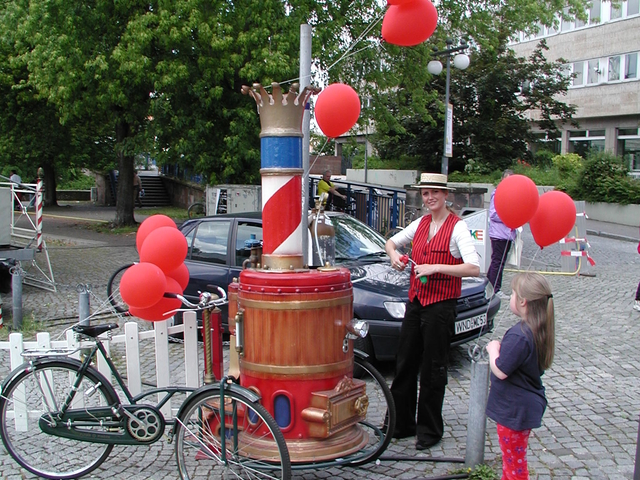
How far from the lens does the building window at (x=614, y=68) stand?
3388 centimetres

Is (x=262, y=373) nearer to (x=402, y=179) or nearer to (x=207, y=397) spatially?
(x=207, y=397)

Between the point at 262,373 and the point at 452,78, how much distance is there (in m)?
28.8

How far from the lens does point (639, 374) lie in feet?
20.0

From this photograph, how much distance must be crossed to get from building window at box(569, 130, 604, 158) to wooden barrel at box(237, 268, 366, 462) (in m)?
35.2

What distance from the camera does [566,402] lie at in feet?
17.7

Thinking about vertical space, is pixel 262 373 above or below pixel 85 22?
below

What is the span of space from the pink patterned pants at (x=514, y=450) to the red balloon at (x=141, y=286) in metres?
2.16

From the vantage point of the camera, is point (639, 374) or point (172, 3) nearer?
point (639, 374)

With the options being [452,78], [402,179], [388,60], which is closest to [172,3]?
[388,60]

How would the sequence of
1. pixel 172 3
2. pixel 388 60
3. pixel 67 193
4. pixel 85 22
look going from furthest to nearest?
pixel 67 193 < pixel 388 60 < pixel 85 22 < pixel 172 3

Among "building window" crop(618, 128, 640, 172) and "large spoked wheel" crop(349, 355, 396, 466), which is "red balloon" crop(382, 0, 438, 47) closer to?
"large spoked wheel" crop(349, 355, 396, 466)

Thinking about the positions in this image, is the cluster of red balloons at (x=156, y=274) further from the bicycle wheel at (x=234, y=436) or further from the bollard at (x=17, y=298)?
the bollard at (x=17, y=298)

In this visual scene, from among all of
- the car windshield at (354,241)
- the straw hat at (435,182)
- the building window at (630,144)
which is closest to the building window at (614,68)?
the building window at (630,144)

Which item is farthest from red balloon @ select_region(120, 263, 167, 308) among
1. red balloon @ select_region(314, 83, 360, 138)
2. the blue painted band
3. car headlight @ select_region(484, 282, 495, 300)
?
car headlight @ select_region(484, 282, 495, 300)
